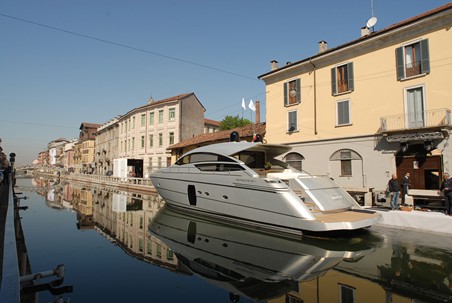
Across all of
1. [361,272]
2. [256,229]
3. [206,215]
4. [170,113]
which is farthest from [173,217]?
[170,113]

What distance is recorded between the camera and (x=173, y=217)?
10.9 m

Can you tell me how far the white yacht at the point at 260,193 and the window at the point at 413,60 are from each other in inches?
310

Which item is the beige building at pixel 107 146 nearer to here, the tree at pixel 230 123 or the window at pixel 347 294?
the tree at pixel 230 123

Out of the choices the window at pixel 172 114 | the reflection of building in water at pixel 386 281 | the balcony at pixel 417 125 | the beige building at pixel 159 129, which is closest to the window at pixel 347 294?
the reflection of building in water at pixel 386 281

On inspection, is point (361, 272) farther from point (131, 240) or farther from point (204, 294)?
point (131, 240)

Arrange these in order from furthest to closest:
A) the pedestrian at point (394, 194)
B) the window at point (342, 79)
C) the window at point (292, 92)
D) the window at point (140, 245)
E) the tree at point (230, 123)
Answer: the tree at point (230, 123) < the window at point (292, 92) < the window at point (342, 79) < the pedestrian at point (394, 194) < the window at point (140, 245)

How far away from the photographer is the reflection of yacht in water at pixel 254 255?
475 centimetres

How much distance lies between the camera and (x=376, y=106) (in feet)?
46.9

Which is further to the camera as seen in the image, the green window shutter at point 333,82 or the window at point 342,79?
the green window shutter at point 333,82

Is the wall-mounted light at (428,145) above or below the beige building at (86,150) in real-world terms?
below

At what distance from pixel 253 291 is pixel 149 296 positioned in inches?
66.7

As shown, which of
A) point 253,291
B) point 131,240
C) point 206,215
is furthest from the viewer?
point 206,215

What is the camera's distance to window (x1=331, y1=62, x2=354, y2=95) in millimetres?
15414

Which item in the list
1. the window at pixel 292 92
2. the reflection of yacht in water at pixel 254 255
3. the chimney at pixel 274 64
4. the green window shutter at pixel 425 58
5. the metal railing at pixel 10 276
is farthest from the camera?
the chimney at pixel 274 64
